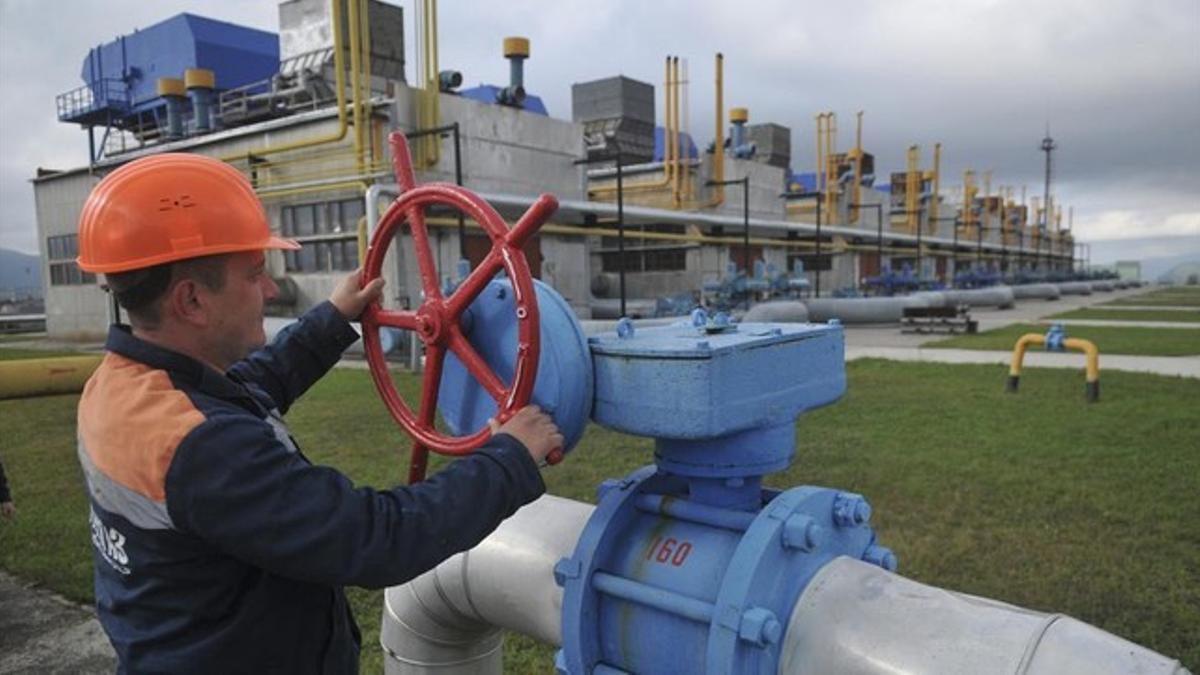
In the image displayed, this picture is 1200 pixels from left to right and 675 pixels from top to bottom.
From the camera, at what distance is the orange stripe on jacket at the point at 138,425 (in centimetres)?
92

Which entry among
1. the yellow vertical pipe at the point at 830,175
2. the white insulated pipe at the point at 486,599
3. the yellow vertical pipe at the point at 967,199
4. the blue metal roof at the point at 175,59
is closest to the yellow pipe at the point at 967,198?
the yellow vertical pipe at the point at 967,199

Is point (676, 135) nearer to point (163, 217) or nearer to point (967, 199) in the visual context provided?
point (163, 217)

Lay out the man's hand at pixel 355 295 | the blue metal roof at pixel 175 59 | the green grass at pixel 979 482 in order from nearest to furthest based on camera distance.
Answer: the man's hand at pixel 355 295 → the green grass at pixel 979 482 → the blue metal roof at pixel 175 59

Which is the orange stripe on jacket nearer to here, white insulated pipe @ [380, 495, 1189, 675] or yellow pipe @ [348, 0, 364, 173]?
white insulated pipe @ [380, 495, 1189, 675]

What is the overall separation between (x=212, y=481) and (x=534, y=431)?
0.40 metres

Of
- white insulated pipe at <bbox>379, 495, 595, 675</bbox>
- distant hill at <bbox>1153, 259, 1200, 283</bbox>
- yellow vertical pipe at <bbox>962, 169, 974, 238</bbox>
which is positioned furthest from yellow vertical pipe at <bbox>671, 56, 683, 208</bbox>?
distant hill at <bbox>1153, 259, 1200, 283</bbox>

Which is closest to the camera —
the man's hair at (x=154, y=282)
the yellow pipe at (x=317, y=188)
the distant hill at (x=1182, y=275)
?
the man's hair at (x=154, y=282)

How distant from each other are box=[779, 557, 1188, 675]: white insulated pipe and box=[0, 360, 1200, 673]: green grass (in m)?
1.43

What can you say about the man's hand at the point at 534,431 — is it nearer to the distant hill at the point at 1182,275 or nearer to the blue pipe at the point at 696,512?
the blue pipe at the point at 696,512

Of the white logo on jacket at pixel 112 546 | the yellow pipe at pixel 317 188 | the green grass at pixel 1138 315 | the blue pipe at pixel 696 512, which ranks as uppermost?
the yellow pipe at pixel 317 188

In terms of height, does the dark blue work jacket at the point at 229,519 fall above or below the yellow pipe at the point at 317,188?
below

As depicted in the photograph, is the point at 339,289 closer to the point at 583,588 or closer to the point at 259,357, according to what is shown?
the point at 259,357

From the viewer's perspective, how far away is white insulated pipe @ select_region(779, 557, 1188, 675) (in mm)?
922

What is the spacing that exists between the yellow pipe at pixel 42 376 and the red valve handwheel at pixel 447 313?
2.40 meters
